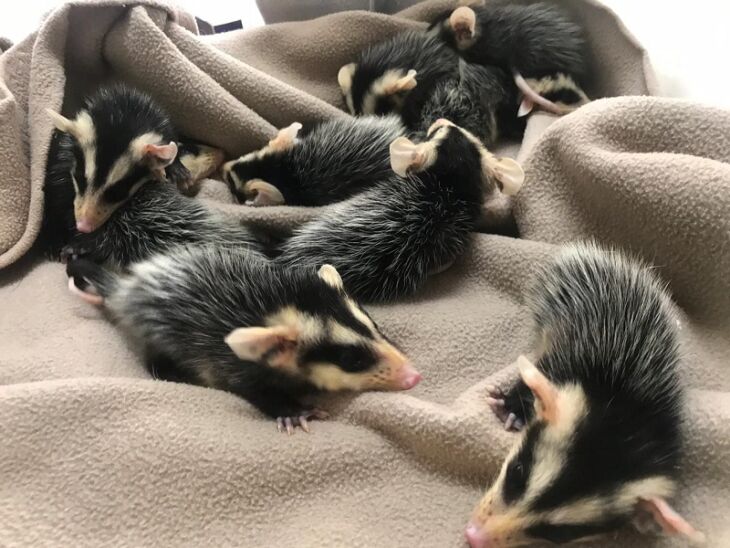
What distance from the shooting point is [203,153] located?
186 centimetres

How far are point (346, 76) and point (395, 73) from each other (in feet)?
0.53

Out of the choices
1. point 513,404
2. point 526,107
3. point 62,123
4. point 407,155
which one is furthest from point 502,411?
point 62,123

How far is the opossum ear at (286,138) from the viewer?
175cm

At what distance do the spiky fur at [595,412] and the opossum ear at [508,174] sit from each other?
26 cm

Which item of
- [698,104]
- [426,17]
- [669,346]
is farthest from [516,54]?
[669,346]

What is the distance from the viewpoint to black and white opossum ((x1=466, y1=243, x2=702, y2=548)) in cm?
97

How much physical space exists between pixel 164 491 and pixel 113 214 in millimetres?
770

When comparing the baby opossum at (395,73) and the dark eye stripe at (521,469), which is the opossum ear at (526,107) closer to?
the baby opossum at (395,73)

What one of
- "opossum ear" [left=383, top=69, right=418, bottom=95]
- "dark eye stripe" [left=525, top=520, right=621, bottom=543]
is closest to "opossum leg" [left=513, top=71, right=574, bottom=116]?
"opossum ear" [left=383, top=69, right=418, bottom=95]

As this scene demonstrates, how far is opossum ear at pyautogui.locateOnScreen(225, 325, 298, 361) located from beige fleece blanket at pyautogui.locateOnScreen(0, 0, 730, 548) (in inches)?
5.0

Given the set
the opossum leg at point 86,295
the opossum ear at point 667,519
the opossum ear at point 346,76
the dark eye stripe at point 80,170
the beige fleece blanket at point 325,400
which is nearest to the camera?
the opossum ear at point 667,519

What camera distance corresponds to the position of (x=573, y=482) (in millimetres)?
958

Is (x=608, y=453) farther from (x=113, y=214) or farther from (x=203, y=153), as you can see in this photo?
(x=203, y=153)

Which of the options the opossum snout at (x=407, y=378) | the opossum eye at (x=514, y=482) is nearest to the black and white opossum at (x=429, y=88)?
the opossum snout at (x=407, y=378)
